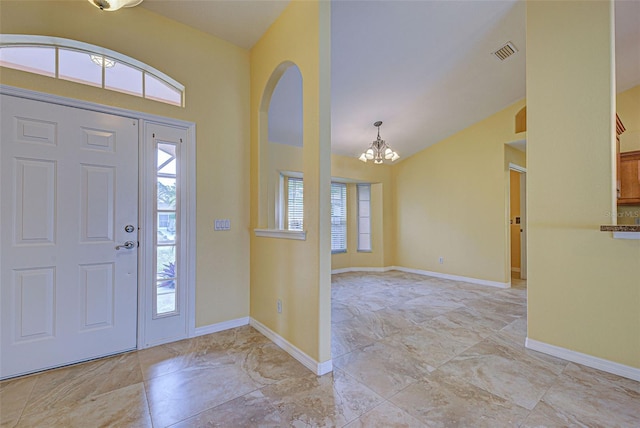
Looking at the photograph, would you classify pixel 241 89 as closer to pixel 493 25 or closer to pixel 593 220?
pixel 493 25

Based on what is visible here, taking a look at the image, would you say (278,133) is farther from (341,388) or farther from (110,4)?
(341,388)

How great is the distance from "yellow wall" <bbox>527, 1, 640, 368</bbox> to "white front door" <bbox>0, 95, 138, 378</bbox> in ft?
12.2

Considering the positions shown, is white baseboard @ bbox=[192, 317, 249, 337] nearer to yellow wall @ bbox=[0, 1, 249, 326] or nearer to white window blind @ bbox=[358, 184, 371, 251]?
yellow wall @ bbox=[0, 1, 249, 326]

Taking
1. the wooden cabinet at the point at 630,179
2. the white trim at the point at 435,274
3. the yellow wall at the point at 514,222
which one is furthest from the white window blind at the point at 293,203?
the wooden cabinet at the point at 630,179

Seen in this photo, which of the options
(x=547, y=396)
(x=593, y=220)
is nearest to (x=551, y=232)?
(x=593, y=220)

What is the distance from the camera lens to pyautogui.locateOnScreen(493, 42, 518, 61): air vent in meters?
3.41

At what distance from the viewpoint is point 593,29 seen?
2.24m

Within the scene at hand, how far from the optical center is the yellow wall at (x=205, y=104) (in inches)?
90.3

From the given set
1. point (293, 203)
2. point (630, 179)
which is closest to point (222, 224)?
point (293, 203)

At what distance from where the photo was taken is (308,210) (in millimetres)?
2230

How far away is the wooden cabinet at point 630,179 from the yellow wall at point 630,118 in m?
0.45

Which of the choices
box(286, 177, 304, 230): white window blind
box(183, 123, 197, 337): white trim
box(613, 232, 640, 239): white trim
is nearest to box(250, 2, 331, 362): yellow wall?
box(183, 123, 197, 337): white trim

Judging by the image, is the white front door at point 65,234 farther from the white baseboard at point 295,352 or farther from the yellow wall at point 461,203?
the yellow wall at point 461,203

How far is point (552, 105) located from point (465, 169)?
3.02m
